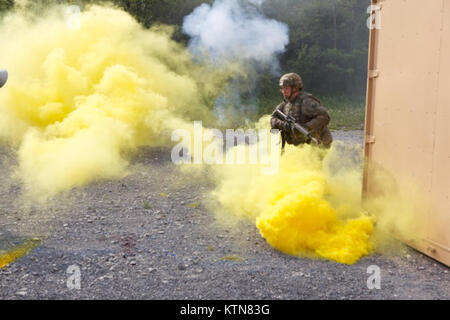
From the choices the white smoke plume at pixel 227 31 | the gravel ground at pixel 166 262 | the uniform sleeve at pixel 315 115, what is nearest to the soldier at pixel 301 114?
the uniform sleeve at pixel 315 115

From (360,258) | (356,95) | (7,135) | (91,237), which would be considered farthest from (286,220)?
(356,95)

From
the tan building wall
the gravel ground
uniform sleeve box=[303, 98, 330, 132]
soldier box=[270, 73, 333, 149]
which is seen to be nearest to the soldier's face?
soldier box=[270, 73, 333, 149]

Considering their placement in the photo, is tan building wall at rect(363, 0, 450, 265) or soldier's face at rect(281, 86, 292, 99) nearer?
tan building wall at rect(363, 0, 450, 265)

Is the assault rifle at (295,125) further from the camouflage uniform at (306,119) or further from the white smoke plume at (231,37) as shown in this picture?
the white smoke plume at (231,37)

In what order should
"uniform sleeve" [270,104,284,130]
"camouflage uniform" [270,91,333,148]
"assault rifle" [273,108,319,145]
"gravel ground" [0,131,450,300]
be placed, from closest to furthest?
"gravel ground" [0,131,450,300], "assault rifle" [273,108,319,145], "camouflage uniform" [270,91,333,148], "uniform sleeve" [270,104,284,130]

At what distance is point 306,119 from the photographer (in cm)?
675

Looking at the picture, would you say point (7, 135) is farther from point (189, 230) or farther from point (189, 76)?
point (189, 230)

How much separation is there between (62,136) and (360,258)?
7.57m

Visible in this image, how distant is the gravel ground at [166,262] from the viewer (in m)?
4.31

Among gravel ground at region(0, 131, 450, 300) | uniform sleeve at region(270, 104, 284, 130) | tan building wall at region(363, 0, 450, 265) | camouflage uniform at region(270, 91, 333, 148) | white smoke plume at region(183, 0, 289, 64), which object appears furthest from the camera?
white smoke plume at region(183, 0, 289, 64)

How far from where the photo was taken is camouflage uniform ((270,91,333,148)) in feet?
21.7

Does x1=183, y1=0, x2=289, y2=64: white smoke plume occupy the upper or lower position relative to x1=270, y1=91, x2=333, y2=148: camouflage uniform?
upper

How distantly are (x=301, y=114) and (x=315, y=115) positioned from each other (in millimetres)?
213

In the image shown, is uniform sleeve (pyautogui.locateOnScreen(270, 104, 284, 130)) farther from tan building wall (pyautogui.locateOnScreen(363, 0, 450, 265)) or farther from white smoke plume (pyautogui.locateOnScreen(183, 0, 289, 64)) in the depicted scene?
white smoke plume (pyautogui.locateOnScreen(183, 0, 289, 64))
